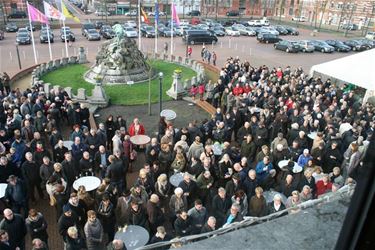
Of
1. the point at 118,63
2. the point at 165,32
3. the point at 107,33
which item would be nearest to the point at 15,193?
the point at 118,63

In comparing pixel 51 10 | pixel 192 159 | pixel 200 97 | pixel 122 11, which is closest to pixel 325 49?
pixel 200 97

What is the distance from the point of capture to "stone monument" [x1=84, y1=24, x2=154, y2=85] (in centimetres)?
2119

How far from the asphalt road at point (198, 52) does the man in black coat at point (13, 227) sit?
20453 millimetres

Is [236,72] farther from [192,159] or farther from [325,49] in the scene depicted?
[325,49]

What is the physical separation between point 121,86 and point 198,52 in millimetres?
14748

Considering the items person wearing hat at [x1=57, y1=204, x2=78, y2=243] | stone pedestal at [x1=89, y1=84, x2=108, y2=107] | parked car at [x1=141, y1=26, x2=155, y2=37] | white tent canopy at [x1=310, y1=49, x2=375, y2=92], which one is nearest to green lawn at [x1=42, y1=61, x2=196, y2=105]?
stone pedestal at [x1=89, y1=84, x2=108, y2=107]

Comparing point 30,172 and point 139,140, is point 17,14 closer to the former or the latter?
point 139,140

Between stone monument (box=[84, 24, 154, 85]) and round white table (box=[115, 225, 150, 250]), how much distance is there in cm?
1515

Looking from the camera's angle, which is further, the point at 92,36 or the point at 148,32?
the point at 148,32

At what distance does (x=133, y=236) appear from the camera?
686 centimetres

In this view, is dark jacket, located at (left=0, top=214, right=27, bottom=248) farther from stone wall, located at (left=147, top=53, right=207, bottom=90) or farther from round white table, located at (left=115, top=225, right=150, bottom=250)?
stone wall, located at (left=147, top=53, right=207, bottom=90)

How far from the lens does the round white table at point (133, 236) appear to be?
6664 millimetres

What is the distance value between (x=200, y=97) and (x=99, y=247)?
1270 centimetres

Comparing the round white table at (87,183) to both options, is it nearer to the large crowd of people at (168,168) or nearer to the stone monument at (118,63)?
the large crowd of people at (168,168)
